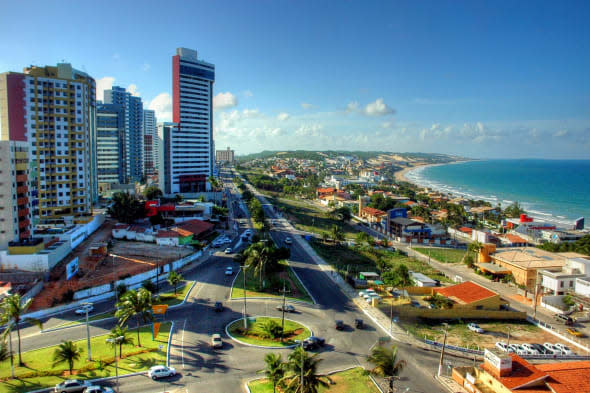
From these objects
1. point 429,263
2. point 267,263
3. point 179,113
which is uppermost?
point 179,113

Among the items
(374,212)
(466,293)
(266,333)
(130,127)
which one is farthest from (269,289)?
(130,127)

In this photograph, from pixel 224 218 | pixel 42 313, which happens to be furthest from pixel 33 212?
pixel 224 218

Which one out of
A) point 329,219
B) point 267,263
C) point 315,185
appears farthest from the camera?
point 315,185

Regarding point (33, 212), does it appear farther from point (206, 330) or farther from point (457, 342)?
point (457, 342)

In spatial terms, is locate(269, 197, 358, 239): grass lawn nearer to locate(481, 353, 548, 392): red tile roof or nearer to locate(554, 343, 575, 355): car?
locate(554, 343, 575, 355): car

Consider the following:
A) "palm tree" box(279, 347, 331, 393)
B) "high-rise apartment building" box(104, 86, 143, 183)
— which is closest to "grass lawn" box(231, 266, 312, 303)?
"palm tree" box(279, 347, 331, 393)

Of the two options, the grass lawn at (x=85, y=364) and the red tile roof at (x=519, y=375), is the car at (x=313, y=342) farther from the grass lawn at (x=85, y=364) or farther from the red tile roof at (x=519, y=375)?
the red tile roof at (x=519, y=375)
